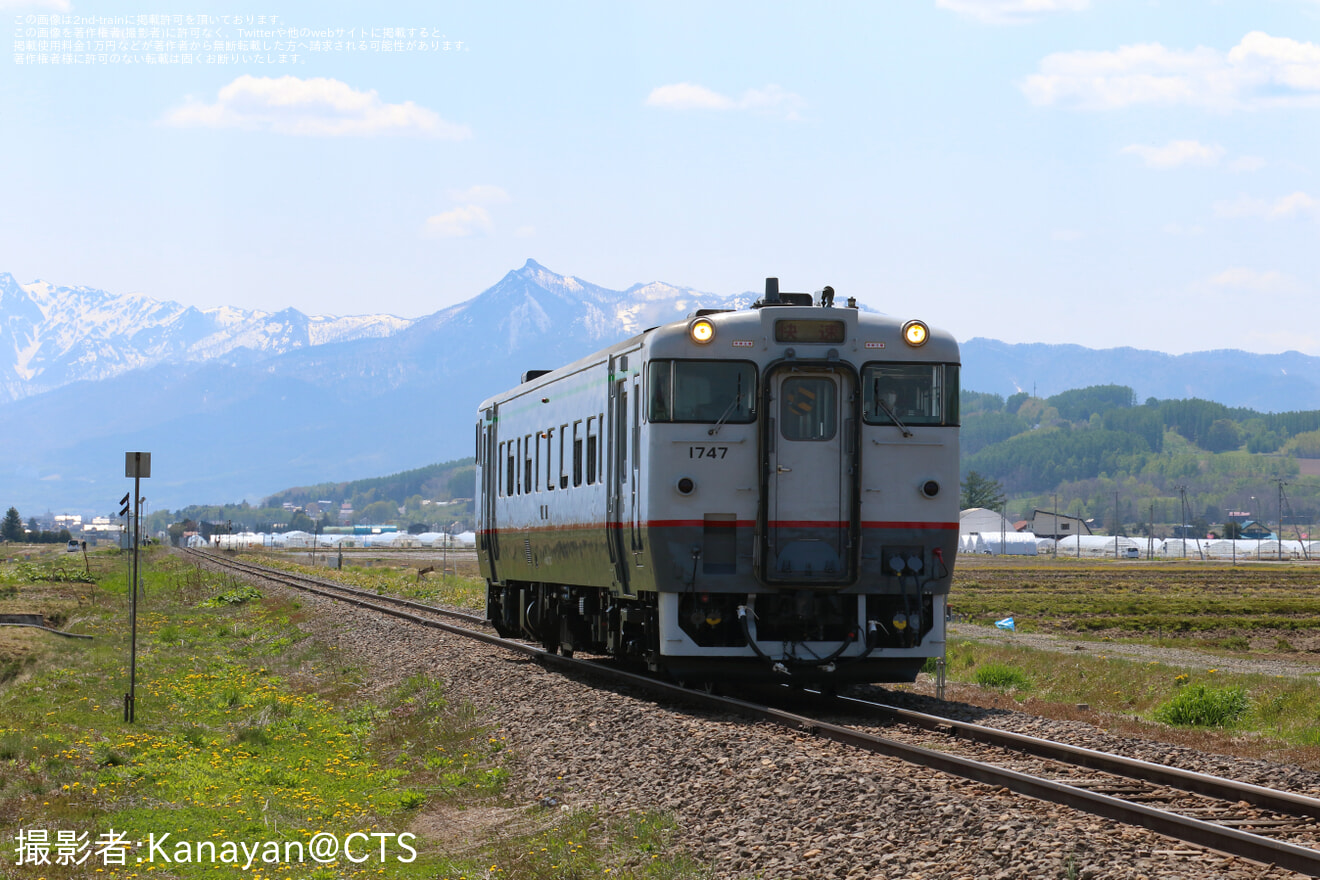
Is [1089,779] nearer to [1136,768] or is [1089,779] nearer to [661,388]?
[1136,768]

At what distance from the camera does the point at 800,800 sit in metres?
9.86

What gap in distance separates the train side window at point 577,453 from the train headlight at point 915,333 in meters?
5.04

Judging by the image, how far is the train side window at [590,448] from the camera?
58.1ft

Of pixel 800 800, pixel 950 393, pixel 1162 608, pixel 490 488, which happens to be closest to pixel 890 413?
pixel 950 393

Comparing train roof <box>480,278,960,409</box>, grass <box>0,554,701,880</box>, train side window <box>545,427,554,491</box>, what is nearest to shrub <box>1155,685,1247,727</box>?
train roof <box>480,278,960,409</box>

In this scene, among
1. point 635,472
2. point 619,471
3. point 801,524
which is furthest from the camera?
point 619,471

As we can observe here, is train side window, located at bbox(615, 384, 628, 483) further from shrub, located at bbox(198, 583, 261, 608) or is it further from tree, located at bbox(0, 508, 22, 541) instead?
tree, located at bbox(0, 508, 22, 541)

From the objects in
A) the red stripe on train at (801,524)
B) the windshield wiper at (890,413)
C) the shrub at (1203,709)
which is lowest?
the shrub at (1203,709)

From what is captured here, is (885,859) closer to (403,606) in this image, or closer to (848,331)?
(848,331)

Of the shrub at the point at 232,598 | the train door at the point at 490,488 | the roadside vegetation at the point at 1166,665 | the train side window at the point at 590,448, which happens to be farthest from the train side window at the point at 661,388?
the shrub at the point at 232,598

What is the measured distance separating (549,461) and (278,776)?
8283mm

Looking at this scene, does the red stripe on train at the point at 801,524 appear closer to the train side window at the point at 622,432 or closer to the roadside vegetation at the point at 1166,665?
the train side window at the point at 622,432

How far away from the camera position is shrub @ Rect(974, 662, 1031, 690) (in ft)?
66.8

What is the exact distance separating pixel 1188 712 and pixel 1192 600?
4116cm
